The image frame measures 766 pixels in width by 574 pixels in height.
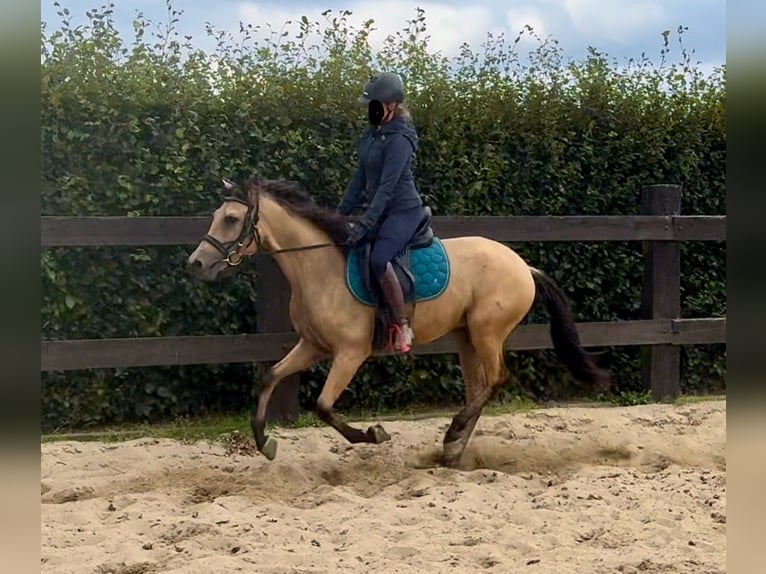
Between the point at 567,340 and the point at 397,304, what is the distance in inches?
52.3

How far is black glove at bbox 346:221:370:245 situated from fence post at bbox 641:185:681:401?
295 cm

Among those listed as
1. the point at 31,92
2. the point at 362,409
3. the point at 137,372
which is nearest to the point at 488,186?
the point at 362,409

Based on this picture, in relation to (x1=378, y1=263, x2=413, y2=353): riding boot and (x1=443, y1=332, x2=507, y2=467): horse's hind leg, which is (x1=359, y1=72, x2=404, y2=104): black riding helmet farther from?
(x1=443, y1=332, x2=507, y2=467): horse's hind leg

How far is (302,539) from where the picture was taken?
11.4 ft

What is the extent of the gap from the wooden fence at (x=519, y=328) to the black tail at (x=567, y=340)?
83 centimetres

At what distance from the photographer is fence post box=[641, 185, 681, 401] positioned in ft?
21.8

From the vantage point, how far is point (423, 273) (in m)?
4.85

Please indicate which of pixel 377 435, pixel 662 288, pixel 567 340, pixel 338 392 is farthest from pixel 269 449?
pixel 662 288

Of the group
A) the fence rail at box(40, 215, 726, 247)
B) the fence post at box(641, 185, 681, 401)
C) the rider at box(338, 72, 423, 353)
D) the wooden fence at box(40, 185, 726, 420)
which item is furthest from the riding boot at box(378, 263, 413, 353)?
the fence post at box(641, 185, 681, 401)

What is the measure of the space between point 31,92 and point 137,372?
5370 mm

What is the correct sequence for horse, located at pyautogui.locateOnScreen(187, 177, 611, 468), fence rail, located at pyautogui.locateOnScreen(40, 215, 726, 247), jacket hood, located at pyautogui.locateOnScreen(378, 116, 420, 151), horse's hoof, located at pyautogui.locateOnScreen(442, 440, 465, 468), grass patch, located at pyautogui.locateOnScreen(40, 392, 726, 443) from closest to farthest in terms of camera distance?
horse, located at pyautogui.locateOnScreen(187, 177, 611, 468), jacket hood, located at pyautogui.locateOnScreen(378, 116, 420, 151), horse's hoof, located at pyautogui.locateOnScreen(442, 440, 465, 468), fence rail, located at pyautogui.locateOnScreen(40, 215, 726, 247), grass patch, located at pyautogui.locateOnScreen(40, 392, 726, 443)

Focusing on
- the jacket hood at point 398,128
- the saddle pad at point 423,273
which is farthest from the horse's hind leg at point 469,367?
the jacket hood at point 398,128

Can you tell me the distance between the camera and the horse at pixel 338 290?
14.9 ft

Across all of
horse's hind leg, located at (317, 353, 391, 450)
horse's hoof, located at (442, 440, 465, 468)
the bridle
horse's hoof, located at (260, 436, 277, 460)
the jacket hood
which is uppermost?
the jacket hood
